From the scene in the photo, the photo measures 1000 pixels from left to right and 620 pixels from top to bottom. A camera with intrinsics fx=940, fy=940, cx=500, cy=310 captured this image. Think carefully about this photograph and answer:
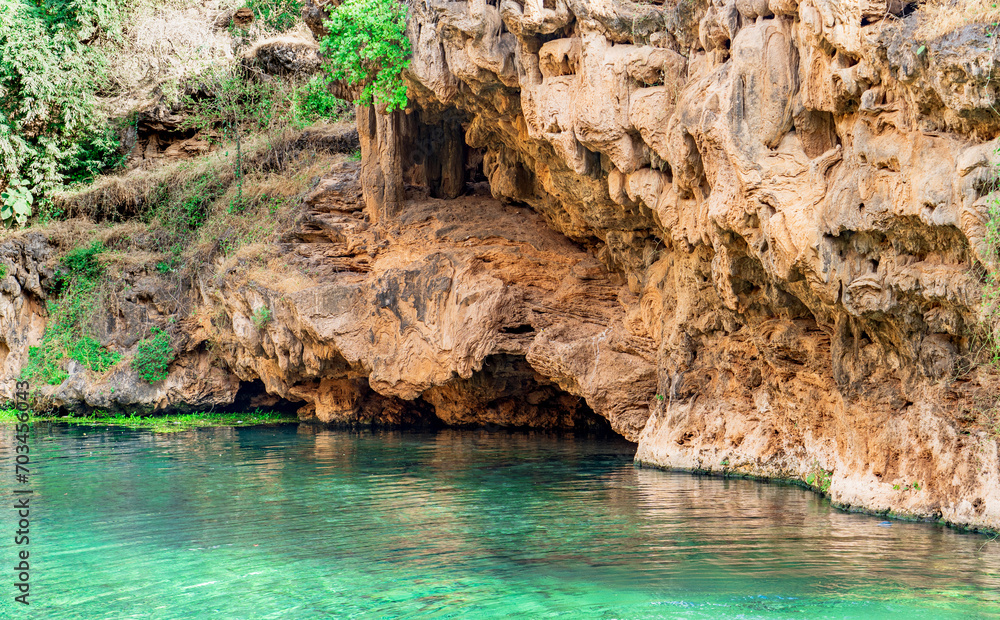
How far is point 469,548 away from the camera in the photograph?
28.8ft

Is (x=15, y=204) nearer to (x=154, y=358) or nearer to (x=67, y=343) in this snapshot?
(x=67, y=343)

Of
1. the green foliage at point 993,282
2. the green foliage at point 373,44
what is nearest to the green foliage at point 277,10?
the green foliage at point 373,44

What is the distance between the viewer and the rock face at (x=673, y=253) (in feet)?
28.8

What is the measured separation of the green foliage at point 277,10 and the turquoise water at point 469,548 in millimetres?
13697

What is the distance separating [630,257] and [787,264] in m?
5.24

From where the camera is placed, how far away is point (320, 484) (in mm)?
12625

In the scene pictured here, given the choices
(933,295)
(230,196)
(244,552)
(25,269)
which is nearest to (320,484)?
(244,552)

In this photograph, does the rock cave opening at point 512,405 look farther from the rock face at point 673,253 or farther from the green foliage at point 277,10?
the green foliage at point 277,10

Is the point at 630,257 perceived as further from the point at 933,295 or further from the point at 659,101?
the point at 933,295

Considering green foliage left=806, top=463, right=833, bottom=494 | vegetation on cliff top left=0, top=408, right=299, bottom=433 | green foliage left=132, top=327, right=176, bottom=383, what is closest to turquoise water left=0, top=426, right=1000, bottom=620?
green foliage left=806, top=463, right=833, bottom=494

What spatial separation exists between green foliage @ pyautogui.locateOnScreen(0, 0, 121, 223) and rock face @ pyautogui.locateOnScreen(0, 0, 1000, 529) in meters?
6.85

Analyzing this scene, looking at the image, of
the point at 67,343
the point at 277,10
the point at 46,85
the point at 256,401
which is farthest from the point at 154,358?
the point at 277,10

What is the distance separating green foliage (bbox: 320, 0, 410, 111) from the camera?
14.4 metres

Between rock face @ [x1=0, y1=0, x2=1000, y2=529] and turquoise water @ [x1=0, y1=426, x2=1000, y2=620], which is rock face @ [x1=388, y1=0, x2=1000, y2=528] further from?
turquoise water @ [x1=0, y1=426, x2=1000, y2=620]
